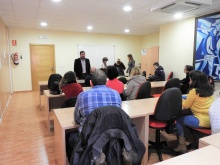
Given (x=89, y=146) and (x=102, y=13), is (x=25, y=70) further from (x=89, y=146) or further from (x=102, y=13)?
(x=89, y=146)

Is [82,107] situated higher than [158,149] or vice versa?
[82,107]

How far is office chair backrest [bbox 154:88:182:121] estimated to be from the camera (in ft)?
7.16

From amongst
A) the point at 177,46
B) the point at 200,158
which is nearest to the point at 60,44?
the point at 177,46

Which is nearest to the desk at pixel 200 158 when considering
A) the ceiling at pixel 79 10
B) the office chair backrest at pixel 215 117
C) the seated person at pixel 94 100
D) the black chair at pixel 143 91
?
the office chair backrest at pixel 215 117

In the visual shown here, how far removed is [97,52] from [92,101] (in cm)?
712

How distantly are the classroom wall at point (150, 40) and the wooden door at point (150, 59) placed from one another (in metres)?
1.15

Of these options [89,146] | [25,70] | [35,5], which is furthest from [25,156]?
[25,70]

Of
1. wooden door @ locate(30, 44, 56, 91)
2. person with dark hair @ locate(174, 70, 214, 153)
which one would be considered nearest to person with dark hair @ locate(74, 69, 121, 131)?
person with dark hair @ locate(174, 70, 214, 153)

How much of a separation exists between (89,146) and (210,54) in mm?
5038

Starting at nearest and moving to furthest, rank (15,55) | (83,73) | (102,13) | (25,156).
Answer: (25,156) → (102,13) → (83,73) → (15,55)

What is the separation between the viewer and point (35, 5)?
425cm

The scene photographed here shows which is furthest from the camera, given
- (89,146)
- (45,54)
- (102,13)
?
(45,54)

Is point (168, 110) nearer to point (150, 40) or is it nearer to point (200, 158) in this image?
point (200, 158)

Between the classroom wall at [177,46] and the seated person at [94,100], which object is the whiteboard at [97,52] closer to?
the classroom wall at [177,46]
